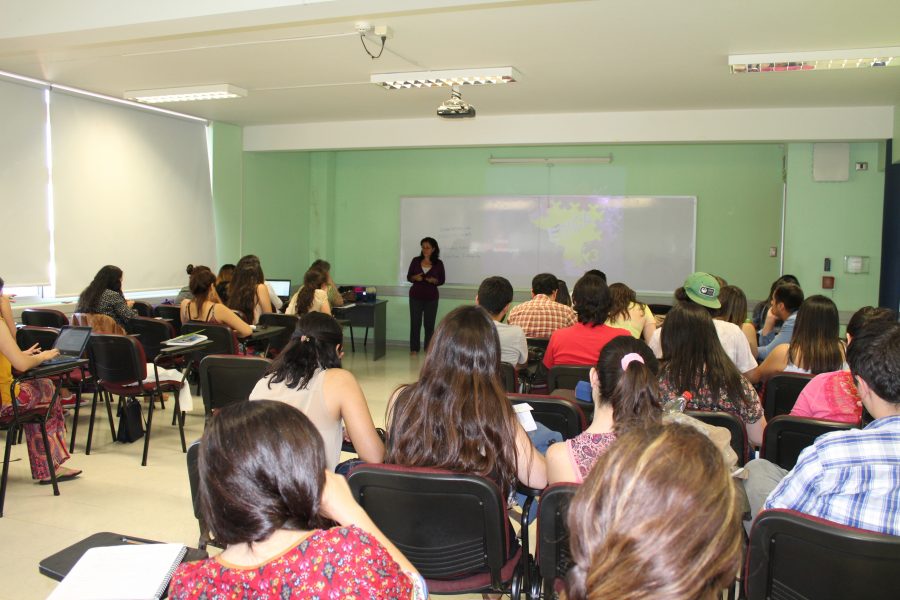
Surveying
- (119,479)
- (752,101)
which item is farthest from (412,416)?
(752,101)

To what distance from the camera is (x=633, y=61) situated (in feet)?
16.9

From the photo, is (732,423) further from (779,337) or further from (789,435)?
(779,337)

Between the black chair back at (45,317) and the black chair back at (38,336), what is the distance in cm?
68

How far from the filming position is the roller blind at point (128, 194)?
6.48 metres

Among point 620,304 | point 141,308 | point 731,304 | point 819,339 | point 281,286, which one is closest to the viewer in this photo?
point 819,339

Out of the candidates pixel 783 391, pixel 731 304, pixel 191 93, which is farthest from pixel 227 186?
pixel 783 391

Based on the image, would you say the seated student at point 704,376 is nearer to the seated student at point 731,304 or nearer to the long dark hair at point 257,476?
the seated student at point 731,304

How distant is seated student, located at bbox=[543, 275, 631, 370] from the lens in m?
3.85

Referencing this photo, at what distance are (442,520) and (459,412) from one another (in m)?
0.33

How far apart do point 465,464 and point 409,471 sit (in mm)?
253

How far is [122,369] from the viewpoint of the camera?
14.7 ft

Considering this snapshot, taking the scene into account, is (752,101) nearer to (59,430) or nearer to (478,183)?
(478,183)

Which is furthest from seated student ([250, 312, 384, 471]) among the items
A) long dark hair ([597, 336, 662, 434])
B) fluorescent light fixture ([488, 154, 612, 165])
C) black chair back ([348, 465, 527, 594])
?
fluorescent light fixture ([488, 154, 612, 165])

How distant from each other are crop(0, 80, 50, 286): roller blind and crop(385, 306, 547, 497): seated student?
201 inches
